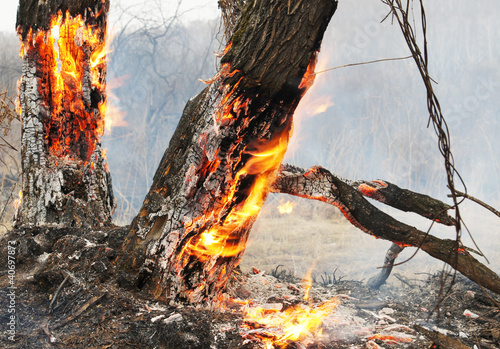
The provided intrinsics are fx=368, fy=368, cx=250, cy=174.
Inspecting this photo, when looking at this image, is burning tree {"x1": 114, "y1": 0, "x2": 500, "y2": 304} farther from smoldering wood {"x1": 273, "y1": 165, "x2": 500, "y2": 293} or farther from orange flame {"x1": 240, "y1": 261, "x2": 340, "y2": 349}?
orange flame {"x1": 240, "y1": 261, "x2": 340, "y2": 349}

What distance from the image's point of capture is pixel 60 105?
268 cm

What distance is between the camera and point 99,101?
112 inches


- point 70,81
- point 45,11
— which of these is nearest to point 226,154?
point 70,81

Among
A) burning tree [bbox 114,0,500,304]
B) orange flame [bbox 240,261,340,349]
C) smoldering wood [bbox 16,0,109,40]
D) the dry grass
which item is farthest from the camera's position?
the dry grass

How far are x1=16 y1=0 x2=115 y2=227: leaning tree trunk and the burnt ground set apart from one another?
0.27 meters

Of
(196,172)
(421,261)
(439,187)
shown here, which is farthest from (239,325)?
(439,187)

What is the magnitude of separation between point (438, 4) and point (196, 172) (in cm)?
988

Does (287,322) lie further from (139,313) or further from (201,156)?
(201,156)

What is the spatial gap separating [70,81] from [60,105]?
19 centimetres

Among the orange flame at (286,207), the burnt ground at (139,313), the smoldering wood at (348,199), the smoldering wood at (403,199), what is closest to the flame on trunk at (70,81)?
the burnt ground at (139,313)

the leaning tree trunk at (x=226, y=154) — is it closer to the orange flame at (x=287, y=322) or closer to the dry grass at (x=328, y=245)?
the orange flame at (x=287, y=322)

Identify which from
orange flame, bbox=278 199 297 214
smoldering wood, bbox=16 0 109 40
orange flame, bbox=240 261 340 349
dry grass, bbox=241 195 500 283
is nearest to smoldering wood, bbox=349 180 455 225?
orange flame, bbox=240 261 340 349

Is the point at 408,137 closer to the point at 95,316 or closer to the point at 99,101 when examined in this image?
the point at 99,101

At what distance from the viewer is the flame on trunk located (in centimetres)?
258
